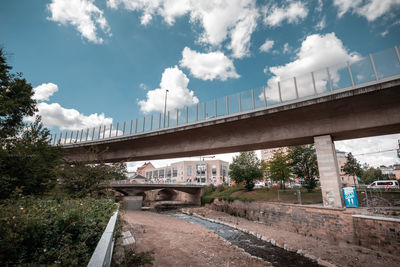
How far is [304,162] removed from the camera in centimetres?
2950

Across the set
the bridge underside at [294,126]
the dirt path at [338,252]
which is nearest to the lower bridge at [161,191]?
the bridge underside at [294,126]

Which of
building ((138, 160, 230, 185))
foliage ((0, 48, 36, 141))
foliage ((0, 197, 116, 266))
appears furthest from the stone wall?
building ((138, 160, 230, 185))

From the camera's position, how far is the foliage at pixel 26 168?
35.1 ft

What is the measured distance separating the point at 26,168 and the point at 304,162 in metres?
32.0

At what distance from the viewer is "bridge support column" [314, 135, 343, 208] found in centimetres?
1547

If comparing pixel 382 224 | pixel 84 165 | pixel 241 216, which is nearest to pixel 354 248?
pixel 382 224

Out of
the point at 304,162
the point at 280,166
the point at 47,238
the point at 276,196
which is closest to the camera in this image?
the point at 47,238

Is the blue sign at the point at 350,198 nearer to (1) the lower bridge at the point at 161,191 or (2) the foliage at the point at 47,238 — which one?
(2) the foliage at the point at 47,238

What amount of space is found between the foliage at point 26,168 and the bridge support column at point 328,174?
20168mm

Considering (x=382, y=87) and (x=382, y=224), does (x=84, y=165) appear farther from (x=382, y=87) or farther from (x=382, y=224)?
(x=382, y=87)

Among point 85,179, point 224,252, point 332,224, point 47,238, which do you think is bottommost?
point 224,252

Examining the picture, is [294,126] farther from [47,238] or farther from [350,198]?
[47,238]

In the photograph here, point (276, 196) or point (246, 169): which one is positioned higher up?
point (246, 169)

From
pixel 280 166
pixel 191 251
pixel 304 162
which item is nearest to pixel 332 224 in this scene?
pixel 191 251
